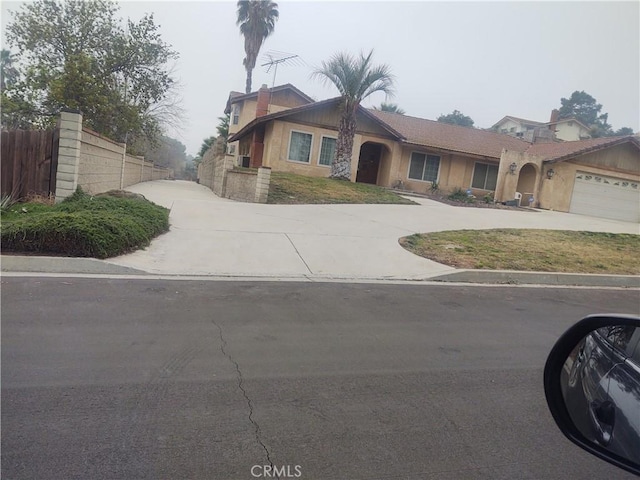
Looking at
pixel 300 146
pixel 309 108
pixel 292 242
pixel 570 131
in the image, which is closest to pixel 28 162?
pixel 292 242

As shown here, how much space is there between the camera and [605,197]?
27.3 meters

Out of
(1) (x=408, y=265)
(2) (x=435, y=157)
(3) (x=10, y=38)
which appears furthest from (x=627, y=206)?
(3) (x=10, y=38)

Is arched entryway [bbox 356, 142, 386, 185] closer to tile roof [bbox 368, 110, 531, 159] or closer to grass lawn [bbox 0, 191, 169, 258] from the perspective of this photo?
tile roof [bbox 368, 110, 531, 159]

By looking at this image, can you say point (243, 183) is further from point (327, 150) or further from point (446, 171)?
point (446, 171)

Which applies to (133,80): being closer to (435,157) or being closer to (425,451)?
(435,157)

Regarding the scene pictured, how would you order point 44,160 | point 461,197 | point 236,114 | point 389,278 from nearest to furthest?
point 389,278 → point 44,160 → point 461,197 → point 236,114

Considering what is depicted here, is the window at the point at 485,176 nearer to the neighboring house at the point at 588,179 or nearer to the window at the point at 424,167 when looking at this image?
the neighboring house at the point at 588,179

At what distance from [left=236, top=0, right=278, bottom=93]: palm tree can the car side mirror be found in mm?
45710

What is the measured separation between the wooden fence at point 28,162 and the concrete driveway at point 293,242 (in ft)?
10.0

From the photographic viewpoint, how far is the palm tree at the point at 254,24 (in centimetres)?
4309

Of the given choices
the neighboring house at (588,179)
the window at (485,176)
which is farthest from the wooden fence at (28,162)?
the window at (485,176)

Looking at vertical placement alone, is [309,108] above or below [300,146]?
above

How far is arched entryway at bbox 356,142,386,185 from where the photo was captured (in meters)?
30.3

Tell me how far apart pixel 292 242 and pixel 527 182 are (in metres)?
21.6
